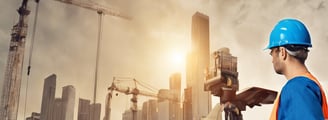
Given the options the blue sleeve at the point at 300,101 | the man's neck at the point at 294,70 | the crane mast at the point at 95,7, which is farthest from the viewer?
the crane mast at the point at 95,7

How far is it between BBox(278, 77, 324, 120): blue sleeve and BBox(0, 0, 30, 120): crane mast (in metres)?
64.7

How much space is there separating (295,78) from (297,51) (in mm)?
150

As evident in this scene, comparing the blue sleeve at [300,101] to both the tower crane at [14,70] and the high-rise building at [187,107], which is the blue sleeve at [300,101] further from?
the high-rise building at [187,107]

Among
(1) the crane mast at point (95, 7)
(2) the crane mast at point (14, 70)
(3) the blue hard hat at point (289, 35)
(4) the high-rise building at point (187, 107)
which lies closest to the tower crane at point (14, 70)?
(2) the crane mast at point (14, 70)

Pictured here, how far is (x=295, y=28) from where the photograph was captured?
151 centimetres

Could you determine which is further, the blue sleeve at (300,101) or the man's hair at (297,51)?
the man's hair at (297,51)

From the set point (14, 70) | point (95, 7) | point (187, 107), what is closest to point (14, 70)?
point (14, 70)

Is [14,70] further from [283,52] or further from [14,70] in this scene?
[283,52]

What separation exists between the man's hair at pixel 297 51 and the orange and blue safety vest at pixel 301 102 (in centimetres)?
11

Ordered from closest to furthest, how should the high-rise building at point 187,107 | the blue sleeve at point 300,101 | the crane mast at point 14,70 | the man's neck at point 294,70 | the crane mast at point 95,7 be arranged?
the blue sleeve at point 300,101, the man's neck at point 294,70, the crane mast at point 14,70, the crane mast at point 95,7, the high-rise building at point 187,107

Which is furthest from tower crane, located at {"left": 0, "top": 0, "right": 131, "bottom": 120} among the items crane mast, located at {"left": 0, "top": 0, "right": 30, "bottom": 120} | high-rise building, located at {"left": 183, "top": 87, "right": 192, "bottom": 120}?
high-rise building, located at {"left": 183, "top": 87, "right": 192, "bottom": 120}

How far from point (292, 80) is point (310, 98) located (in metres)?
0.12

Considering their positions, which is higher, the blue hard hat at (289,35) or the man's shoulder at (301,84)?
the blue hard hat at (289,35)

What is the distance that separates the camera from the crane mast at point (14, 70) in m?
61.5
